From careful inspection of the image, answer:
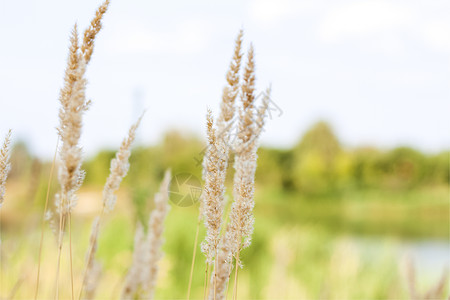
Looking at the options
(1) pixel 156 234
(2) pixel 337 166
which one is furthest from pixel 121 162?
(2) pixel 337 166

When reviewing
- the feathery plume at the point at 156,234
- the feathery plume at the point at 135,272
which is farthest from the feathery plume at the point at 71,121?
the feathery plume at the point at 135,272

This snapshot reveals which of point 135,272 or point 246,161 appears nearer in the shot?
point 246,161

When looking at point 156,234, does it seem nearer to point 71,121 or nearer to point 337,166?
point 71,121

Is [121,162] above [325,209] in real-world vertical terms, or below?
below

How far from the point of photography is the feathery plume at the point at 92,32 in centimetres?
104

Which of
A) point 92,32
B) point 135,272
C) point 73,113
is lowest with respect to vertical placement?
point 135,272

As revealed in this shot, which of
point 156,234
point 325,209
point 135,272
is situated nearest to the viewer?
point 156,234

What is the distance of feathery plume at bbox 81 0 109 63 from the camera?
1045 millimetres

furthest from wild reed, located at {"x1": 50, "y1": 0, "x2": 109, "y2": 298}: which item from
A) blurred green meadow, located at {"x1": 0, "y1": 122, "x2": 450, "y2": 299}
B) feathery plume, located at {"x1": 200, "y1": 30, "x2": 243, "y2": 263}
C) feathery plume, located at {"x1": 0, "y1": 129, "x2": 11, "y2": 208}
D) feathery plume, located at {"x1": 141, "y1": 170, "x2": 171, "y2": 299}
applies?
blurred green meadow, located at {"x1": 0, "y1": 122, "x2": 450, "y2": 299}

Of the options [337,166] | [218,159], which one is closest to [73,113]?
[218,159]

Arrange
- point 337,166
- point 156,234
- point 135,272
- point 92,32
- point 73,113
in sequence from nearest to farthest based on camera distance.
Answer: point 73,113 < point 92,32 < point 156,234 < point 135,272 < point 337,166

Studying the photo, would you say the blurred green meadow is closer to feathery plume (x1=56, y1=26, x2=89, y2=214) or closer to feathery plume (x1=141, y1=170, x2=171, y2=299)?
feathery plume (x1=141, y1=170, x2=171, y2=299)

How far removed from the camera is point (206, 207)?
1.01 m

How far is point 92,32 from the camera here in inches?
41.6
